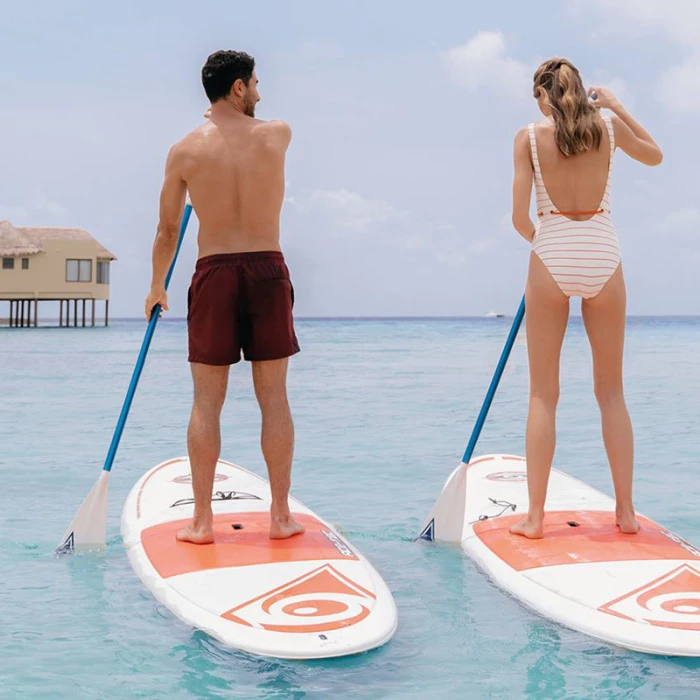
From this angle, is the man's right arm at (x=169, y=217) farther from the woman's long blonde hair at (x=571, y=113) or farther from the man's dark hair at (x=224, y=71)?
the woman's long blonde hair at (x=571, y=113)

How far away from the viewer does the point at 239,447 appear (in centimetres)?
816

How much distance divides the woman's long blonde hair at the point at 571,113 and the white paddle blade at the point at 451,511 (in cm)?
154

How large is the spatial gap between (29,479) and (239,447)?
6.96ft

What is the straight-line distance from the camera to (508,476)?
471cm

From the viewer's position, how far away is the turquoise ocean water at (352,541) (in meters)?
2.80

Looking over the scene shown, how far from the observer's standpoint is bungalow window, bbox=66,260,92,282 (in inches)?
1499

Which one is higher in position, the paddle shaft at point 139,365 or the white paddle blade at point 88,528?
the paddle shaft at point 139,365

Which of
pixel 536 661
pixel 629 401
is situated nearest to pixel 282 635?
pixel 536 661

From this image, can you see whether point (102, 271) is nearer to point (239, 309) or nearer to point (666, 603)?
point (239, 309)

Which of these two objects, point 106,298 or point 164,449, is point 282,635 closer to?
point 164,449

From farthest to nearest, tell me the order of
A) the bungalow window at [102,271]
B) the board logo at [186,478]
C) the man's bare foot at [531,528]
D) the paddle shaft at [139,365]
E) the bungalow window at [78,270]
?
the bungalow window at [102,271] → the bungalow window at [78,270] → the board logo at [186,478] → the paddle shaft at [139,365] → the man's bare foot at [531,528]

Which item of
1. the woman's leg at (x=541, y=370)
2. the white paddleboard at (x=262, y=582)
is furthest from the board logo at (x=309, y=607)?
the woman's leg at (x=541, y=370)

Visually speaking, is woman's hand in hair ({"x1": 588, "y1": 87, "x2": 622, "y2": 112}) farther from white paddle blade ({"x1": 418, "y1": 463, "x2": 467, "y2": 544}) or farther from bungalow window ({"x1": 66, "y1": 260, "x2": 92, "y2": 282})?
bungalow window ({"x1": 66, "y1": 260, "x2": 92, "y2": 282})

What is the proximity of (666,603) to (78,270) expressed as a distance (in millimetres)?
37422
